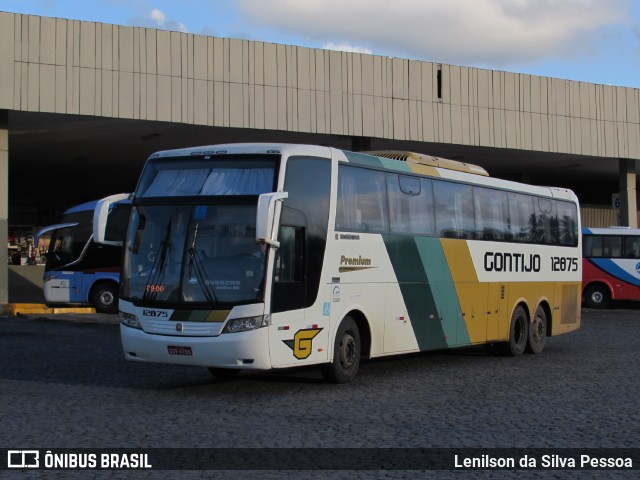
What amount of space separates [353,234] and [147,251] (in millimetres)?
2762

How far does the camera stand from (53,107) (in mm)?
25906

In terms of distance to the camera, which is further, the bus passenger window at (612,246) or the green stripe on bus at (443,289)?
the bus passenger window at (612,246)

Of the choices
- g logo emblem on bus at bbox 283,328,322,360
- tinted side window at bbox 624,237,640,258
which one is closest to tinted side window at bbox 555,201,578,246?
g logo emblem on bus at bbox 283,328,322,360

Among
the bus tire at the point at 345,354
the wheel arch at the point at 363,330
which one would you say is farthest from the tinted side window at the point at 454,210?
the bus tire at the point at 345,354

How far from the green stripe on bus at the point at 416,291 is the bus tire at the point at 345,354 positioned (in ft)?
4.43

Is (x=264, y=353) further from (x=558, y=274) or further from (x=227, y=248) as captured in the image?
(x=558, y=274)

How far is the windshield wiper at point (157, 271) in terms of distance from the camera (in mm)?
12430

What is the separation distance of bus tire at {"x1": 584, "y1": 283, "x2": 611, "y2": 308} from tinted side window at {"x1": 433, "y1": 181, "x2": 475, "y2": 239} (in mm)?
19129

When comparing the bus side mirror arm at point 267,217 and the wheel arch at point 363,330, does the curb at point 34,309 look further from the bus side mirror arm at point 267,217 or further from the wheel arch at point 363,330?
the bus side mirror arm at point 267,217

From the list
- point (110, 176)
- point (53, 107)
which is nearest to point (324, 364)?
point (53, 107)

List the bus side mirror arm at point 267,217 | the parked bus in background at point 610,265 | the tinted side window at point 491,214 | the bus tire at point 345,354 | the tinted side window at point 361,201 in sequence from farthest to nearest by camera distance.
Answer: the parked bus in background at point 610,265 < the tinted side window at point 491,214 < the tinted side window at point 361,201 < the bus tire at point 345,354 < the bus side mirror arm at point 267,217

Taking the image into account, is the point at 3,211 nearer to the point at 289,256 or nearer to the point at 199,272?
the point at 199,272

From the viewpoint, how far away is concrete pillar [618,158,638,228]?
39000 millimetres

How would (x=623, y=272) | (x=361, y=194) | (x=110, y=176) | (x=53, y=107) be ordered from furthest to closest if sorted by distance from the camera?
(x=110, y=176)
(x=623, y=272)
(x=53, y=107)
(x=361, y=194)
